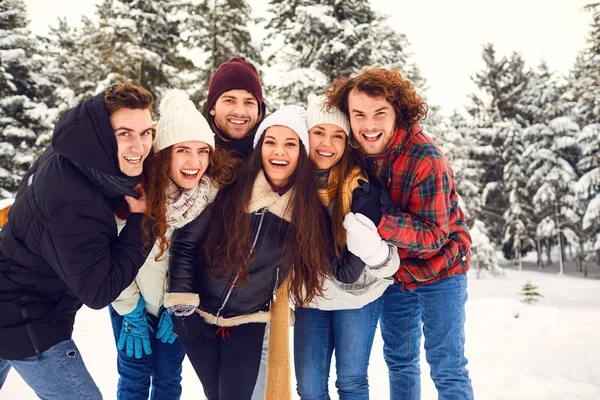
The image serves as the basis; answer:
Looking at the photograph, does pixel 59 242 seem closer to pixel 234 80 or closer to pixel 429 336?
pixel 234 80

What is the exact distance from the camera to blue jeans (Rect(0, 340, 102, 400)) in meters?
2.41

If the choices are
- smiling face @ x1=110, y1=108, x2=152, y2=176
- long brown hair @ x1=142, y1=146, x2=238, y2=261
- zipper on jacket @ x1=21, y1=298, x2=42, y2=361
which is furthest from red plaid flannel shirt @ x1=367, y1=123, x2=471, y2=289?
zipper on jacket @ x1=21, y1=298, x2=42, y2=361

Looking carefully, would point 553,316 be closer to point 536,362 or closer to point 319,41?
point 536,362

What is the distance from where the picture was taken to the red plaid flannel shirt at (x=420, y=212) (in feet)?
9.79

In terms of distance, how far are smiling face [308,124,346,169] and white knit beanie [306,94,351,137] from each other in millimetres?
33

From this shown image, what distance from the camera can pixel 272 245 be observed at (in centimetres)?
311

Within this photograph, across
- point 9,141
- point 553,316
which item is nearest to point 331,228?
point 553,316

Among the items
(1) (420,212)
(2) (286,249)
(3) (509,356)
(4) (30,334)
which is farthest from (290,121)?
(3) (509,356)

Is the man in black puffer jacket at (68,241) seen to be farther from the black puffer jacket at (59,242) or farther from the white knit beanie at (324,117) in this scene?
the white knit beanie at (324,117)

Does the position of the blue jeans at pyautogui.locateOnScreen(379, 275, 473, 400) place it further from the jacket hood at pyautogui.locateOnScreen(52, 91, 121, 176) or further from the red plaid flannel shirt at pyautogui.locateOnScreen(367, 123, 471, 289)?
the jacket hood at pyautogui.locateOnScreen(52, 91, 121, 176)

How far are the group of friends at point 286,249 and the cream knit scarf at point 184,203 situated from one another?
0.03 feet

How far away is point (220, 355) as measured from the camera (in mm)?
3066

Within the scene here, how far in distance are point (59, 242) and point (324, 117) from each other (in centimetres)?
212

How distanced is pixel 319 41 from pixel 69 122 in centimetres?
1097
